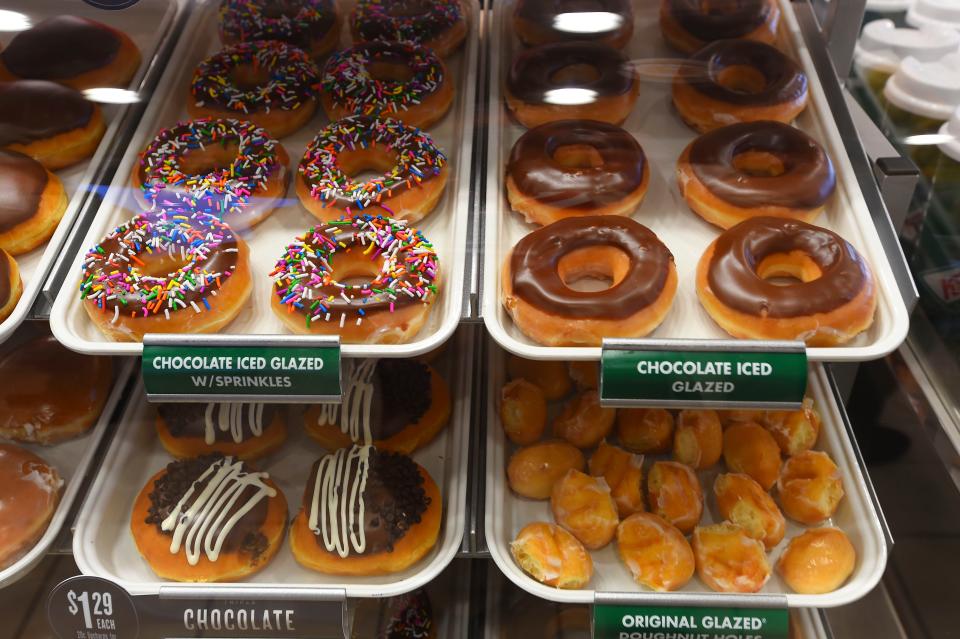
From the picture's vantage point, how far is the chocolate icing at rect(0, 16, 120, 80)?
1.92 meters

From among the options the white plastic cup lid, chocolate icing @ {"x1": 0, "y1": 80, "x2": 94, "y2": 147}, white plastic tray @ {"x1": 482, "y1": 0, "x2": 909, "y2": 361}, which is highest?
chocolate icing @ {"x1": 0, "y1": 80, "x2": 94, "y2": 147}

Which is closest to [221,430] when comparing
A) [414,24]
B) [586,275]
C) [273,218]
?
[273,218]

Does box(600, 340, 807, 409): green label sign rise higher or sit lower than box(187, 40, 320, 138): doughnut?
lower

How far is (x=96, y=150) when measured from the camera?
72.5 inches

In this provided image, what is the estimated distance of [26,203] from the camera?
163 cm

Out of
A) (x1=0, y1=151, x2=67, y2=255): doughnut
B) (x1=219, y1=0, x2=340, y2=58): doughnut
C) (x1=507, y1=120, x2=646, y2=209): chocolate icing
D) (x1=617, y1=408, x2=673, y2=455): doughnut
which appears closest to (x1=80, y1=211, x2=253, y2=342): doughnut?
(x1=0, y1=151, x2=67, y2=255): doughnut

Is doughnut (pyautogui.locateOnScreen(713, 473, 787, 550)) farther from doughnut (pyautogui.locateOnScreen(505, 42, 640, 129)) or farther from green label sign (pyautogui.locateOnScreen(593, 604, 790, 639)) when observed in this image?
doughnut (pyautogui.locateOnScreen(505, 42, 640, 129))

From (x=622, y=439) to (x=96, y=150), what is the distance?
1.27 metres

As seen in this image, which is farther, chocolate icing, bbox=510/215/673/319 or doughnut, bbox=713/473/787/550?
doughnut, bbox=713/473/787/550

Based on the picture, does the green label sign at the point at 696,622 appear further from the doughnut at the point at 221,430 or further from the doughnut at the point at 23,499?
the doughnut at the point at 23,499

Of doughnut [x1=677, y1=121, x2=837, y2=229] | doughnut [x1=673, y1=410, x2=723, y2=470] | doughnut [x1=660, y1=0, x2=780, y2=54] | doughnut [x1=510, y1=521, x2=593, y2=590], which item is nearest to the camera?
doughnut [x1=510, y1=521, x2=593, y2=590]

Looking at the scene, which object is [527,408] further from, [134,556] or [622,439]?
[134,556]

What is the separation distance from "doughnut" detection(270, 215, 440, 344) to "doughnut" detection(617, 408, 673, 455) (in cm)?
55

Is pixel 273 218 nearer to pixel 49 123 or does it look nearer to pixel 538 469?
pixel 49 123
